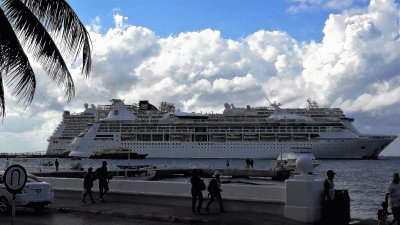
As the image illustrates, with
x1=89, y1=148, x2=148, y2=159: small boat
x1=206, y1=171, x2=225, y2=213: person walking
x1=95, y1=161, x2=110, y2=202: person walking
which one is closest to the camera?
x1=206, y1=171, x2=225, y2=213: person walking

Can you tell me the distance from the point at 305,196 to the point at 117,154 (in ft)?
322

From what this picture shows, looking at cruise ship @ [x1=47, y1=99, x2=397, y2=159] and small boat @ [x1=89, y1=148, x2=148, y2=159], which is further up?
cruise ship @ [x1=47, y1=99, x2=397, y2=159]

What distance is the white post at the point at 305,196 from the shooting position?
12820 millimetres

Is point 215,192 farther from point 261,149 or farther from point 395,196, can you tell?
point 261,149

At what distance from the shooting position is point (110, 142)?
383 feet

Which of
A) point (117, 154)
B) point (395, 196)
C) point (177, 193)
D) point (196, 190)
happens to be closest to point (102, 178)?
point (177, 193)

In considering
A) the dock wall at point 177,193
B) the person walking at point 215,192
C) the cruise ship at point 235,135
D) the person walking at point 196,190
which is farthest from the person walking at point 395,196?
the cruise ship at point 235,135

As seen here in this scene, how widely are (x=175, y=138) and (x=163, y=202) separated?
9425 cm

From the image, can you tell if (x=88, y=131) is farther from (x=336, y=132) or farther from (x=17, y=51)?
(x=17, y=51)

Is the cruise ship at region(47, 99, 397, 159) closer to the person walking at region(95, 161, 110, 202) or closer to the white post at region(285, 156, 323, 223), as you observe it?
the person walking at region(95, 161, 110, 202)

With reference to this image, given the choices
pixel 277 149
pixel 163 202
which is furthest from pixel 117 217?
pixel 277 149

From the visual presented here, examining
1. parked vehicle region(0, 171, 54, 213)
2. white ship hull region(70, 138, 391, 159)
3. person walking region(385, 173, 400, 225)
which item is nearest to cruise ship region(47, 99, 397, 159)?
white ship hull region(70, 138, 391, 159)

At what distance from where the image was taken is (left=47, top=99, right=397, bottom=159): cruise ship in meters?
106

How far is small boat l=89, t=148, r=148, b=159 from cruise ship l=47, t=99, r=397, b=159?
223 centimetres
